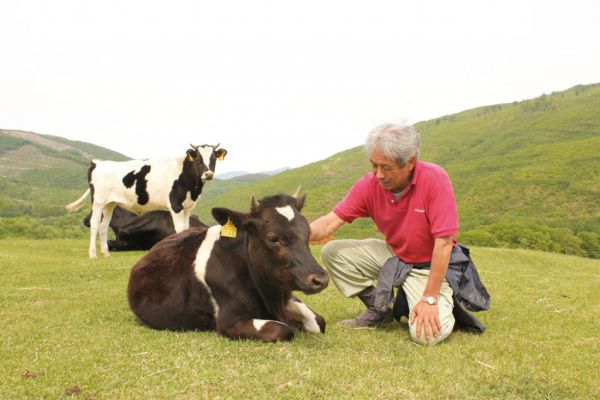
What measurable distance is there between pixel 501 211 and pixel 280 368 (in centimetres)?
4182

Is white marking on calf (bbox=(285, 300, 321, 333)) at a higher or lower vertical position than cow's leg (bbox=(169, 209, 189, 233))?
higher

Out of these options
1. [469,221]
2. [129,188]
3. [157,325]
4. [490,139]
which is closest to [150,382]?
[157,325]

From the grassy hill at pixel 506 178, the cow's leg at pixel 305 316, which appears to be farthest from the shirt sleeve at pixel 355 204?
the grassy hill at pixel 506 178

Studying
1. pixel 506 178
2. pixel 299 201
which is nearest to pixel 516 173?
pixel 506 178

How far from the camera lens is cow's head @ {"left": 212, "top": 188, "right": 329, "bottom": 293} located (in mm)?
4617

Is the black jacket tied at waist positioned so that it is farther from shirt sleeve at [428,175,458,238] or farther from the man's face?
the man's face

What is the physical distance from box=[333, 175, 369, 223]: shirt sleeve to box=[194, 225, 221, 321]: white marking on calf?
1354 millimetres

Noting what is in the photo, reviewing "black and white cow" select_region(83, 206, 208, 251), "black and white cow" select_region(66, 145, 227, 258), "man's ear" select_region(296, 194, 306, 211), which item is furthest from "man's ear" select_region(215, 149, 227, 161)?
"man's ear" select_region(296, 194, 306, 211)

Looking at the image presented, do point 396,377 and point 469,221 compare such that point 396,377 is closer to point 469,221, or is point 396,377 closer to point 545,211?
point 469,221

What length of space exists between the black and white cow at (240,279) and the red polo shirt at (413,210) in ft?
2.62

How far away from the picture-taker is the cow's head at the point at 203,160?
44.1 ft

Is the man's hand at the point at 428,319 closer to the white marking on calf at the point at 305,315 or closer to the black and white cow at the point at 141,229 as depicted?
the white marking on calf at the point at 305,315

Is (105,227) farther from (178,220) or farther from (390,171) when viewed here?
(390,171)

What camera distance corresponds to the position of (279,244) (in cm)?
484
